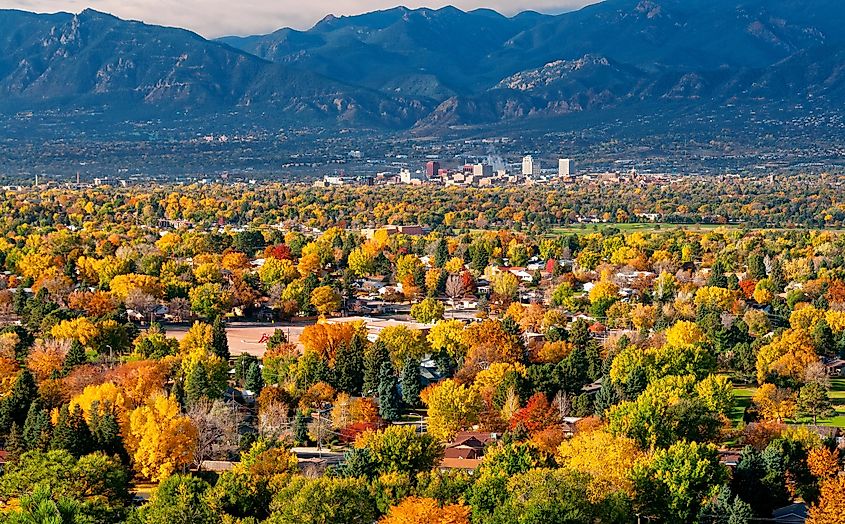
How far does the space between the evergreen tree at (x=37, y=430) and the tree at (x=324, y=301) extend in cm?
2620

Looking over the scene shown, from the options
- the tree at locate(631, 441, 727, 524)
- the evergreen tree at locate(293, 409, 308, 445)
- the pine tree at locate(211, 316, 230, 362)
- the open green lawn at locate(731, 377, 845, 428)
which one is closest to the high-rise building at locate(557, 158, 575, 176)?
the pine tree at locate(211, 316, 230, 362)

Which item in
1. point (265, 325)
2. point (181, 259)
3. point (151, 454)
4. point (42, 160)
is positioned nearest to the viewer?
point (151, 454)

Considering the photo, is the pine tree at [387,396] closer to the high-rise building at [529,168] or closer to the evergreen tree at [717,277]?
the evergreen tree at [717,277]

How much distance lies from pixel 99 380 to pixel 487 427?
1229 cm

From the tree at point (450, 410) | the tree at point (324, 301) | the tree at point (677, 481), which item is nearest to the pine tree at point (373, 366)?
the tree at point (450, 410)

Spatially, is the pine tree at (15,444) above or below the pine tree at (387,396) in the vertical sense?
above

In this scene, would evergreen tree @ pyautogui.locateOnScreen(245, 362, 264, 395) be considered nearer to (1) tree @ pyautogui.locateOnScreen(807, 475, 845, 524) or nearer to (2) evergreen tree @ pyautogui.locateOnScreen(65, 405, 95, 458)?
(2) evergreen tree @ pyautogui.locateOnScreen(65, 405, 95, 458)

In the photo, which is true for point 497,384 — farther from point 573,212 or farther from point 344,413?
point 573,212

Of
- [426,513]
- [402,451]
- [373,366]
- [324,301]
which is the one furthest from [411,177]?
[426,513]

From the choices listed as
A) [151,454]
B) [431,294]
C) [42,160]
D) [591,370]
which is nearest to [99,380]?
[151,454]

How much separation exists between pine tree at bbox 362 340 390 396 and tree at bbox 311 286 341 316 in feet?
54.1

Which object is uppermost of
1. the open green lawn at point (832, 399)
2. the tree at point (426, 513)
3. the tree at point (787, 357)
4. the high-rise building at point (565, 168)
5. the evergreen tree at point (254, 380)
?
the tree at point (426, 513)

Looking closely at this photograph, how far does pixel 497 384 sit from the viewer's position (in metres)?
41.3

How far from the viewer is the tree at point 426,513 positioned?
27.4 metres
